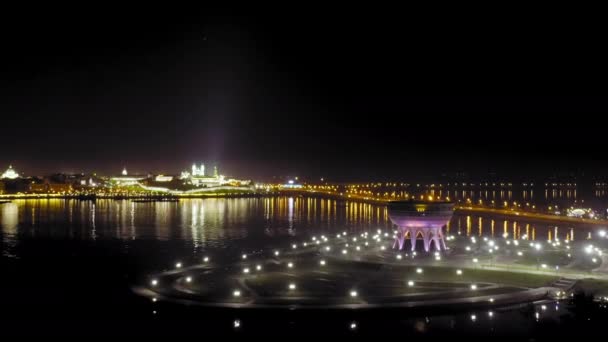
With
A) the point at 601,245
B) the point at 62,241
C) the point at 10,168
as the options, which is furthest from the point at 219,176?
the point at 601,245

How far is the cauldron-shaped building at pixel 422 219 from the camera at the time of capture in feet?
50.7

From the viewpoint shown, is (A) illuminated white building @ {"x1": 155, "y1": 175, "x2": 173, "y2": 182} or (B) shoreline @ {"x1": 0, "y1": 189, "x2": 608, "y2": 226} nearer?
(B) shoreline @ {"x1": 0, "y1": 189, "x2": 608, "y2": 226}

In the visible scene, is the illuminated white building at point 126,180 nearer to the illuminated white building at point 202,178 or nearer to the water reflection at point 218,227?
the illuminated white building at point 202,178

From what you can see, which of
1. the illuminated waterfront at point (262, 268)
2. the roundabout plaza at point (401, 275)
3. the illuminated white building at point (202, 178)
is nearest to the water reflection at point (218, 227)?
the illuminated waterfront at point (262, 268)

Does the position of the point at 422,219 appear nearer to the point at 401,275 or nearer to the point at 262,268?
the point at 401,275

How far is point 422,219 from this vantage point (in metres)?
15.5

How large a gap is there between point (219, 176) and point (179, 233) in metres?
74.2

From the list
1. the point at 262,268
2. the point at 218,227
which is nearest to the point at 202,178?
the point at 218,227

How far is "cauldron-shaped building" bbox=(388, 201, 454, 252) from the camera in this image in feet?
50.7

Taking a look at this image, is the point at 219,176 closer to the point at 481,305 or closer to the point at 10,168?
the point at 10,168

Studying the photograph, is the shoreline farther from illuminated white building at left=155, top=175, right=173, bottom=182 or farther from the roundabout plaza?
illuminated white building at left=155, top=175, right=173, bottom=182

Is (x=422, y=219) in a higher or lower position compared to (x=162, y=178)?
lower

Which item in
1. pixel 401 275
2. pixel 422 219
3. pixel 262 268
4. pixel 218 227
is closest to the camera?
pixel 401 275

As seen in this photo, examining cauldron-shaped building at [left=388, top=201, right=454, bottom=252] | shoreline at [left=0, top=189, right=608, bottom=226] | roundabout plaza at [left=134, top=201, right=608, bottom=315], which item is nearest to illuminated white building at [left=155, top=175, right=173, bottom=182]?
shoreline at [left=0, top=189, right=608, bottom=226]
